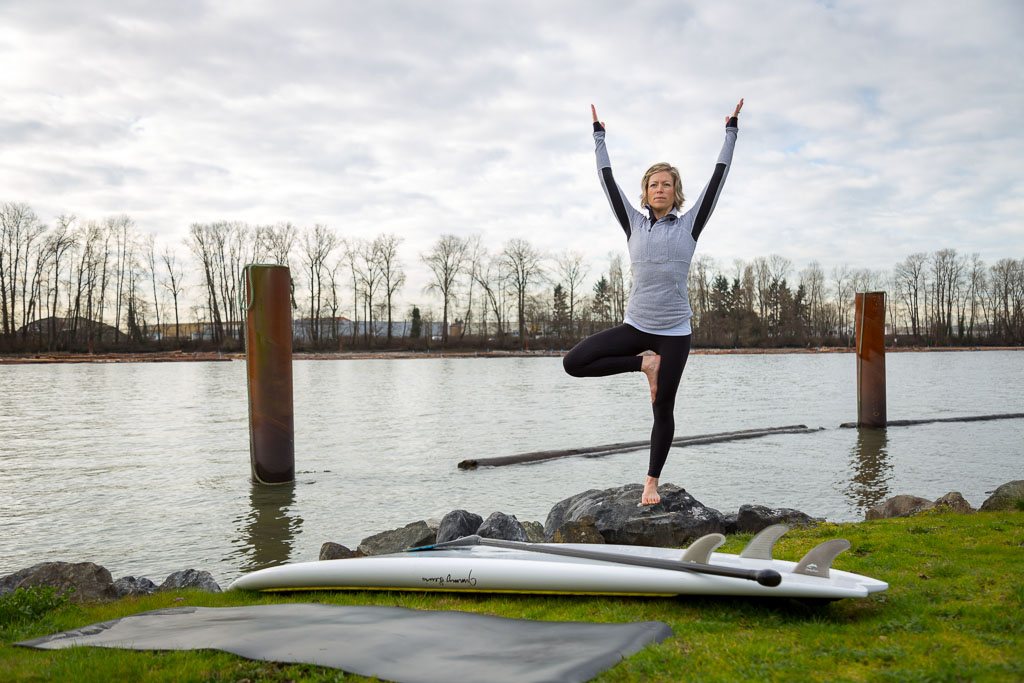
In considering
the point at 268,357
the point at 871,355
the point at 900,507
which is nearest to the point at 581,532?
the point at 900,507

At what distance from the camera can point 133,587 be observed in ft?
18.5

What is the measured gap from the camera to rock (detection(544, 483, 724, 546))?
6117mm

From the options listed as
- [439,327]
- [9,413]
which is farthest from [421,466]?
[439,327]

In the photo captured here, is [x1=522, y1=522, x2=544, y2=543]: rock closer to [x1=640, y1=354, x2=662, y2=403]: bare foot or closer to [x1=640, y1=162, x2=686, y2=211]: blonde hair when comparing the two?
[x1=640, y1=354, x2=662, y2=403]: bare foot

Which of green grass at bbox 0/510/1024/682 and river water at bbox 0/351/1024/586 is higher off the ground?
green grass at bbox 0/510/1024/682

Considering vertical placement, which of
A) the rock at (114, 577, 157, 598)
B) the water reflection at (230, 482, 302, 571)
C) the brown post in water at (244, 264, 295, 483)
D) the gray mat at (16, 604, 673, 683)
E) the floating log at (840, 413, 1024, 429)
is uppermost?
the brown post in water at (244, 264, 295, 483)

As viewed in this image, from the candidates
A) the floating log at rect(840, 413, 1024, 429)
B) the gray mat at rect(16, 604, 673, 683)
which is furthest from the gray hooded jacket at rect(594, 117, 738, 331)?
the floating log at rect(840, 413, 1024, 429)

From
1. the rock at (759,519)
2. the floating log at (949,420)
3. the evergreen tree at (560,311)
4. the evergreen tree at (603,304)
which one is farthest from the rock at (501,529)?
the evergreen tree at (603,304)

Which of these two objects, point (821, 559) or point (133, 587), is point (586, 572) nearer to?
point (821, 559)

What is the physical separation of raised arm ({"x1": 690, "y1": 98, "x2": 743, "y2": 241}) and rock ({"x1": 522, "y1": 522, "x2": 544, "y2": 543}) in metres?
3.18

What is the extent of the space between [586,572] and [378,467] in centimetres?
781

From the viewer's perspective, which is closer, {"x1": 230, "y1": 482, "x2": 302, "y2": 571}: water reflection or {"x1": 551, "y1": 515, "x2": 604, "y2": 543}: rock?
{"x1": 551, "y1": 515, "x2": 604, "y2": 543}: rock

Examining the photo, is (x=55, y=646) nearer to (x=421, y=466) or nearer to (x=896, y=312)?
(x=421, y=466)

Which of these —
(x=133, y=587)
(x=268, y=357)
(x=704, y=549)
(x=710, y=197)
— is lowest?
(x=133, y=587)
